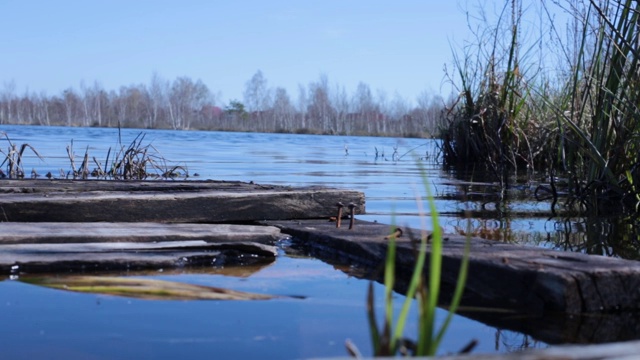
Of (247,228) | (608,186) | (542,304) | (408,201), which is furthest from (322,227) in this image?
(408,201)

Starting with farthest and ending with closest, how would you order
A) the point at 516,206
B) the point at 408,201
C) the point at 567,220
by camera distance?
the point at 408,201 < the point at 516,206 < the point at 567,220

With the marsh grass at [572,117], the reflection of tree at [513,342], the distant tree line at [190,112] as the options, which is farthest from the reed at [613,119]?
the distant tree line at [190,112]

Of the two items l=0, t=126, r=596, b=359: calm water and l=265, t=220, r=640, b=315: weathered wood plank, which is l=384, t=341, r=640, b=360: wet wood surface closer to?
l=0, t=126, r=596, b=359: calm water

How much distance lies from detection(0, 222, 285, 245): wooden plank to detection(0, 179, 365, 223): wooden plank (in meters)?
0.30

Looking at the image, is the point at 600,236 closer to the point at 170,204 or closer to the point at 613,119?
the point at 613,119

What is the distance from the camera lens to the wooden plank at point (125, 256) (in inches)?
108

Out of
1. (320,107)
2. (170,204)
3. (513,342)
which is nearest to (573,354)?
(513,342)

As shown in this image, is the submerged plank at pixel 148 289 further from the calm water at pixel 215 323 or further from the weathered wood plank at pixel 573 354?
the weathered wood plank at pixel 573 354

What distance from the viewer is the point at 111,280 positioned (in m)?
2.49

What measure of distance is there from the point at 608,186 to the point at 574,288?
323cm

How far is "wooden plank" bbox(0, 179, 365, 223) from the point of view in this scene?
3.69 meters

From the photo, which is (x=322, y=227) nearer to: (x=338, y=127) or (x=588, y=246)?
(x=588, y=246)

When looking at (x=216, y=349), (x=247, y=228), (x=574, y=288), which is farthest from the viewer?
(x=247, y=228)

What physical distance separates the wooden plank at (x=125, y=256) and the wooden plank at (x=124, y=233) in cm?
10
